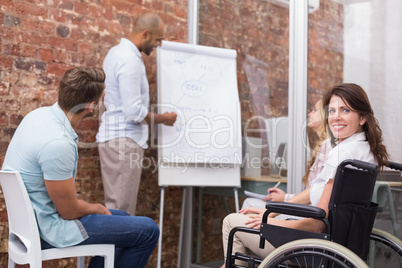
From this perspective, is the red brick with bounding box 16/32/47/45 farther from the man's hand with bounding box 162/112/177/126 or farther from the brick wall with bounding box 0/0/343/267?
the man's hand with bounding box 162/112/177/126

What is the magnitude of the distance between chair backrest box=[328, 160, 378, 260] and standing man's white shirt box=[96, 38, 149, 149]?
1.67 m

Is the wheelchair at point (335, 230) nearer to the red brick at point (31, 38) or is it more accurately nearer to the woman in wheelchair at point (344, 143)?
the woman in wheelchair at point (344, 143)

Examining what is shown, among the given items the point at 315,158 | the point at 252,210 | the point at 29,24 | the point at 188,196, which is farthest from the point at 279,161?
the point at 29,24

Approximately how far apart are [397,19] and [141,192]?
2.12m

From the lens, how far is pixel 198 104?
3.55 metres

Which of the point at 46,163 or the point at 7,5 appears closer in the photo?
the point at 46,163

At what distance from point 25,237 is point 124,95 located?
1.31 metres

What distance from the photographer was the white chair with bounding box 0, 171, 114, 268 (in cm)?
206

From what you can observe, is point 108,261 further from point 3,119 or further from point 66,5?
point 66,5

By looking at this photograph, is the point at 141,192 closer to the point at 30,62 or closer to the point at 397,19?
the point at 30,62

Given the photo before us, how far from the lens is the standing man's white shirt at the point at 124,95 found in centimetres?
323

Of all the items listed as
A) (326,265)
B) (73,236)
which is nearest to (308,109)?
(326,265)

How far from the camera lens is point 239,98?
3.67 meters

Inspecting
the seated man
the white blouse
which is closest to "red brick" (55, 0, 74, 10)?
the seated man
